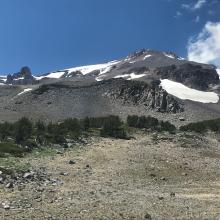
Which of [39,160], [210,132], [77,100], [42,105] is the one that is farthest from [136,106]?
[39,160]

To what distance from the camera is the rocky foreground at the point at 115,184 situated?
22281mm

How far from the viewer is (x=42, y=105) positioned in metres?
114

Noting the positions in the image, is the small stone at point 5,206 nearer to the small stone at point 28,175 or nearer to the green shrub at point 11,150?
the small stone at point 28,175

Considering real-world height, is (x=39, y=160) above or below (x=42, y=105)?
below

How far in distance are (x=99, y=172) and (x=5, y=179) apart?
8578 millimetres

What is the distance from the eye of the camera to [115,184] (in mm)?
29984

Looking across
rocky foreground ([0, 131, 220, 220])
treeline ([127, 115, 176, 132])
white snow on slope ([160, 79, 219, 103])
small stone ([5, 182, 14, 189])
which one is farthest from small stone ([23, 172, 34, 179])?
white snow on slope ([160, 79, 219, 103])

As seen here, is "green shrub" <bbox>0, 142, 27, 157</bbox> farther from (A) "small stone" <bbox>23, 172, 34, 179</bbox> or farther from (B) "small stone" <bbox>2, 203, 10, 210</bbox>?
(B) "small stone" <bbox>2, 203, 10, 210</bbox>

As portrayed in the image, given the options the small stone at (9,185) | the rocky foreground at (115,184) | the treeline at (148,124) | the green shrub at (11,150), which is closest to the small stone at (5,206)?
the rocky foreground at (115,184)

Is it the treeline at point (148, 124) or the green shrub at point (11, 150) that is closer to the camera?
the green shrub at point (11, 150)

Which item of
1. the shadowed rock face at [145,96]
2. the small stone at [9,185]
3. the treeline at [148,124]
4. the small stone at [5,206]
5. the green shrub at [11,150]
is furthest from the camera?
the shadowed rock face at [145,96]

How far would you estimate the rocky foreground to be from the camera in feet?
73.1

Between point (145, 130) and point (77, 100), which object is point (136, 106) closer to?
point (77, 100)

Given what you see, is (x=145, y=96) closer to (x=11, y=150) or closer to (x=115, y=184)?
(x=11, y=150)
